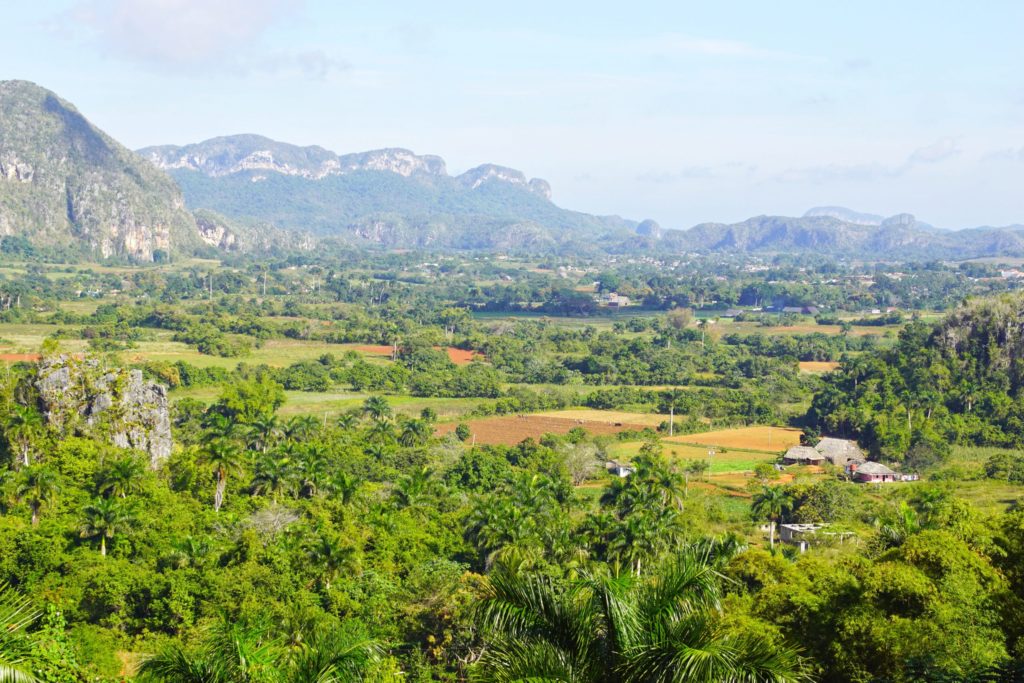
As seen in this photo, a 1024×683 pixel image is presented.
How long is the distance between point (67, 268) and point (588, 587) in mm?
200771

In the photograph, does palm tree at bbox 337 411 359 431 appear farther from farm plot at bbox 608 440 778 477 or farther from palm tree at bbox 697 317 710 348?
palm tree at bbox 697 317 710 348

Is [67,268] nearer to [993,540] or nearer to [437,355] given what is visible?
[437,355]

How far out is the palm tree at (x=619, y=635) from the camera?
32.0ft

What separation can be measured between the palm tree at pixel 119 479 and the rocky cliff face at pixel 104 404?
6.78 meters

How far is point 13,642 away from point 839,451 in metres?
59.5

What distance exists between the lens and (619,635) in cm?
1024

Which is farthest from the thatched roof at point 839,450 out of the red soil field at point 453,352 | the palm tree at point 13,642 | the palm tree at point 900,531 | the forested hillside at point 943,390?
the palm tree at point 13,642

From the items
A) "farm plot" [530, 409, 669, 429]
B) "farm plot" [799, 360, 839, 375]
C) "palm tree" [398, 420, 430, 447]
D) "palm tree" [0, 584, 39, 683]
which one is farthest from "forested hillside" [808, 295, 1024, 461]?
"palm tree" [0, 584, 39, 683]

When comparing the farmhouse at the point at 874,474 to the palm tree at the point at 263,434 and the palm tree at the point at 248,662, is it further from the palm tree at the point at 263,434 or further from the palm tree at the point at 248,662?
the palm tree at the point at 248,662

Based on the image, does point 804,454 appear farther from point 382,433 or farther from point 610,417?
point 382,433

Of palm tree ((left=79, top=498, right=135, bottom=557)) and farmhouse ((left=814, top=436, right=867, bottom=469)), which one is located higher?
palm tree ((left=79, top=498, right=135, bottom=557))

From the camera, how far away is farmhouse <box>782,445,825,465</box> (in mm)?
62719

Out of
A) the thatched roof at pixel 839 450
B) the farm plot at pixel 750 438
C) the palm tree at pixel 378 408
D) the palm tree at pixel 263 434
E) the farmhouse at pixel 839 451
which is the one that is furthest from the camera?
the farm plot at pixel 750 438

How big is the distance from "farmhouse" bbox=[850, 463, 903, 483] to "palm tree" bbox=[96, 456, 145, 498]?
39.4 meters
